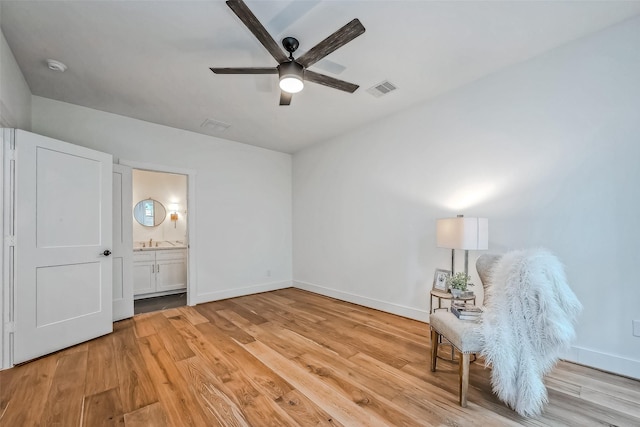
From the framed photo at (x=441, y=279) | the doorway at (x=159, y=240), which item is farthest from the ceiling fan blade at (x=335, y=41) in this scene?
the doorway at (x=159, y=240)

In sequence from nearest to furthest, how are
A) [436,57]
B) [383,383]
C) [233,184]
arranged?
[383,383], [436,57], [233,184]

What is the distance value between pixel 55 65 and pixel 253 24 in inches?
90.5

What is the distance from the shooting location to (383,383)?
2.04 metres

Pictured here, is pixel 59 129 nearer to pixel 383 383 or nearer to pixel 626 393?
pixel 383 383

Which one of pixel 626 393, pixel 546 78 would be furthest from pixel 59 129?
pixel 626 393

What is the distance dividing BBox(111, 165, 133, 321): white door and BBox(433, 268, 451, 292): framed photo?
12.8 ft

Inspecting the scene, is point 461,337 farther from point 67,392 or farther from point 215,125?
point 215,125

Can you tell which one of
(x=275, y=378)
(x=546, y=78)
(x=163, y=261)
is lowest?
(x=275, y=378)

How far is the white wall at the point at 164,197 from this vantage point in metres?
5.53

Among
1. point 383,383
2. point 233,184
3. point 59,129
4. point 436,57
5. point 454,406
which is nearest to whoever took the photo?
point 454,406

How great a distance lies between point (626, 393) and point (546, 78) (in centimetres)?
263

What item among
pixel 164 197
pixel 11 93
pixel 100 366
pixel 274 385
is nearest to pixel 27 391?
pixel 100 366

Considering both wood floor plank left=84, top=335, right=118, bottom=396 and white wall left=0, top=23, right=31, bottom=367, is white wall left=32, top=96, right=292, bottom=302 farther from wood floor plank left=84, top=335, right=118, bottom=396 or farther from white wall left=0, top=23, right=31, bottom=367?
wood floor plank left=84, top=335, right=118, bottom=396

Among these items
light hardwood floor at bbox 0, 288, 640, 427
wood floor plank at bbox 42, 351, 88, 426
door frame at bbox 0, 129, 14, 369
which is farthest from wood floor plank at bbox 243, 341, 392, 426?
door frame at bbox 0, 129, 14, 369
